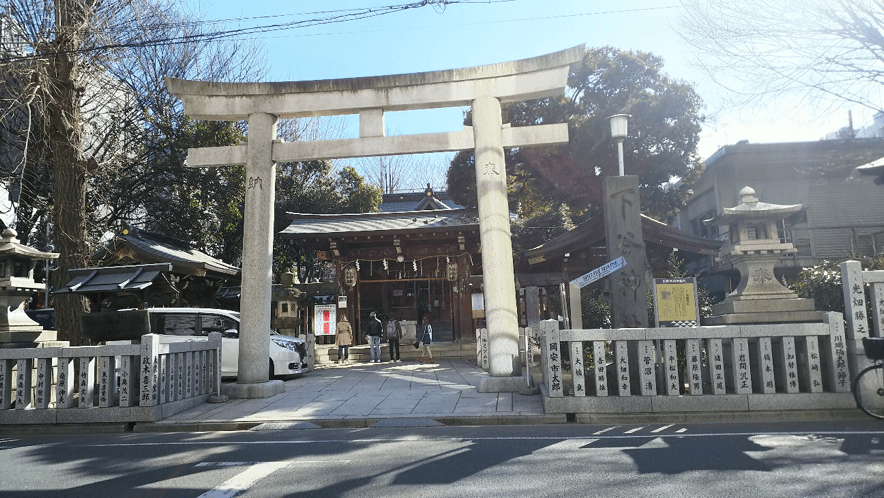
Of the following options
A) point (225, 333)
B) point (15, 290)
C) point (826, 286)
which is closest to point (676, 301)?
point (826, 286)

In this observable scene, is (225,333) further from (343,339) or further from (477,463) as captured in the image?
(477,463)

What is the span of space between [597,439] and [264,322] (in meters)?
6.20

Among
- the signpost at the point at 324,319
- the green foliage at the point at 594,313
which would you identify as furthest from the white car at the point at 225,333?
the green foliage at the point at 594,313

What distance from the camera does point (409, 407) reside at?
27.4ft

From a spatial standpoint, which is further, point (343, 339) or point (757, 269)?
point (343, 339)

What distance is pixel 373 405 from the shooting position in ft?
28.3

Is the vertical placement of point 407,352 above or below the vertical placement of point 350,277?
below

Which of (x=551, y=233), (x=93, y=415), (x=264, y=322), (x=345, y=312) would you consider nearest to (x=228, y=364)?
(x=264, y=322)

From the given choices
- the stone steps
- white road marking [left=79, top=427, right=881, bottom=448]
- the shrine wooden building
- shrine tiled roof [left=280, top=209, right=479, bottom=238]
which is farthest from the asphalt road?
the shrine wooden building

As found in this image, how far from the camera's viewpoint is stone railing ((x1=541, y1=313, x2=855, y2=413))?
6949 mm

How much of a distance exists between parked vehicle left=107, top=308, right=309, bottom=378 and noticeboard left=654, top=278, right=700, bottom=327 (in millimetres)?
8204

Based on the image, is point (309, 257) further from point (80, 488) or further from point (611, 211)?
point (80, 488)

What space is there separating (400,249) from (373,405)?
1219 cm

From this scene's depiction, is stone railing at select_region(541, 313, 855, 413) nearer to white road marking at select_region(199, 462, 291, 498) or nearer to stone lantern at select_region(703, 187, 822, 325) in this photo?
stone lantern at select_region(703, 187, 822, 325)
